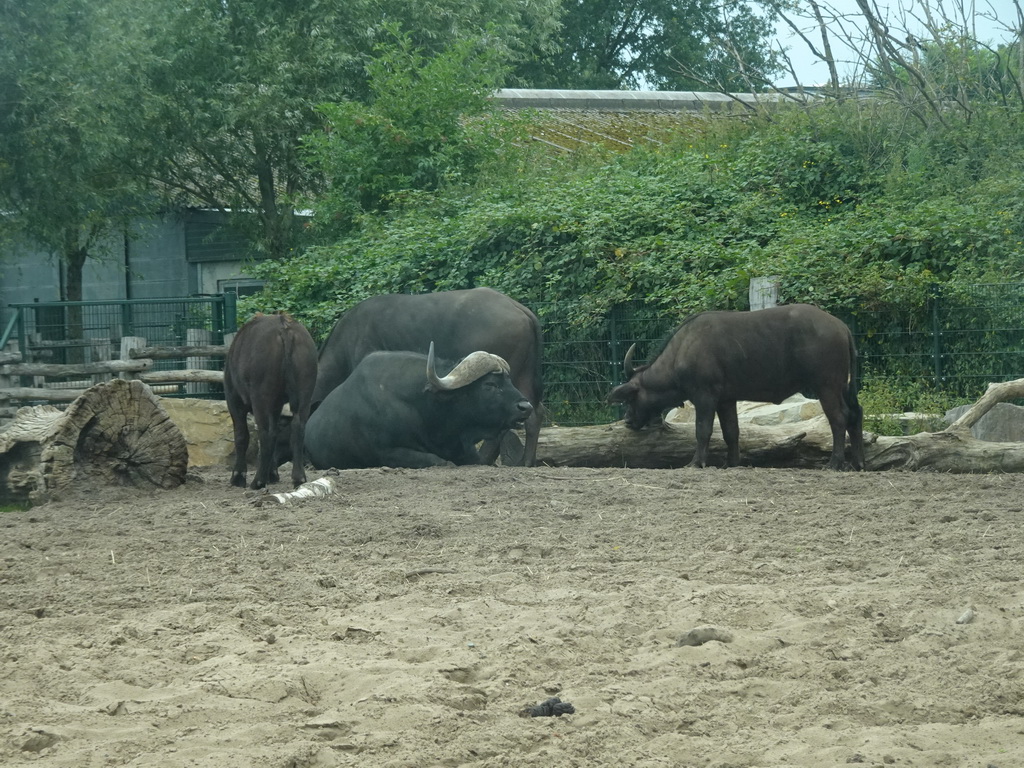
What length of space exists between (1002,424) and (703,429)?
8.92 feet

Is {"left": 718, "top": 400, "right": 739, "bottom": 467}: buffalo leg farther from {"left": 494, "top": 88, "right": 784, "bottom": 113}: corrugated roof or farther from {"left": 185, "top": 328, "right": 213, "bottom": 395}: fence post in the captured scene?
{"left": 494, "top": 88, "right": 784, "bottom": 113}: corrugated roof

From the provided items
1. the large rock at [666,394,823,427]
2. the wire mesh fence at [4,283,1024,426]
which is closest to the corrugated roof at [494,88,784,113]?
the wire mesh fence at [4,283,1024,426]

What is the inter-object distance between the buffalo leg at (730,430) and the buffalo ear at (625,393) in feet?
Result: 2.81

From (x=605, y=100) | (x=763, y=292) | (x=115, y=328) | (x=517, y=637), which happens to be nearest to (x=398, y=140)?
(x=115, y=328)

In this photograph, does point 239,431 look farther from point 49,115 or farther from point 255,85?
point 255,85

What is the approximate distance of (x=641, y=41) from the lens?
4084 cm

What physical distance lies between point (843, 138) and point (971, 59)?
388 centimetres

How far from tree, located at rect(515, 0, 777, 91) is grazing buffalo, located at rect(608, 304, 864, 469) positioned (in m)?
29.2

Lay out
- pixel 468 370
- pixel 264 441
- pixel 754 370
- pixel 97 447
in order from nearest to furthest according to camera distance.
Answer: pixel 264 441, pixel 97 447, pixel 754 370, pixel 468 370

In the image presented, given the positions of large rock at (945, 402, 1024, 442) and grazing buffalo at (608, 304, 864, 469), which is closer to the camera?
grazing buffalo at (608, 304, 864, 469)

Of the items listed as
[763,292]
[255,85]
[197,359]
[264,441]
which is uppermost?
[255,85]

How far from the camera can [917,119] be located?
1925 centimetres

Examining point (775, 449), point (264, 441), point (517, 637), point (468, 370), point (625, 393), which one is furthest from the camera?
point (625, 393)

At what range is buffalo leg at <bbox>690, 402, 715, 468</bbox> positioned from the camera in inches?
438
